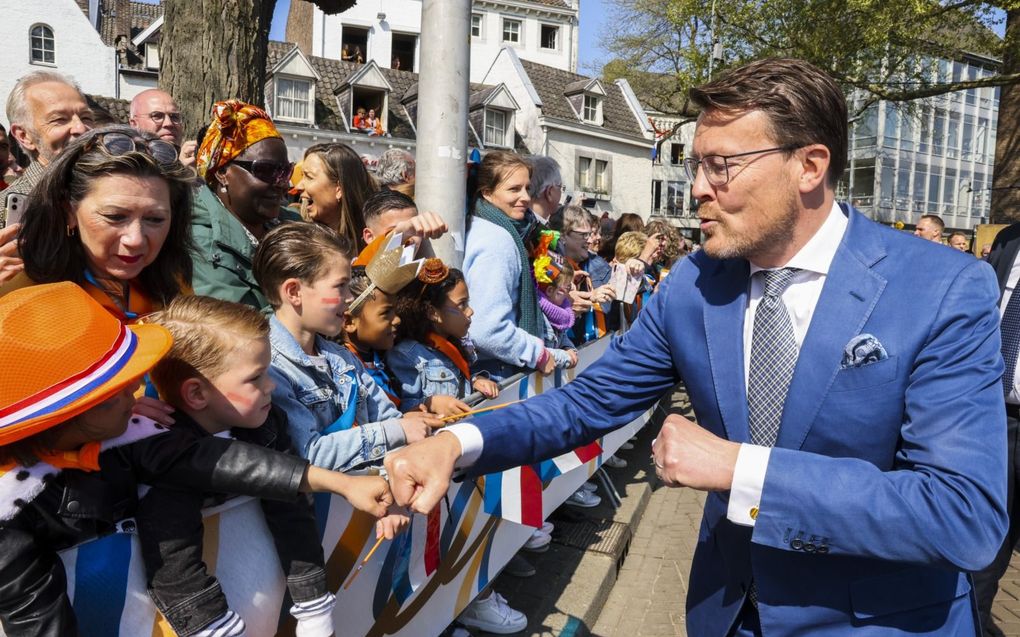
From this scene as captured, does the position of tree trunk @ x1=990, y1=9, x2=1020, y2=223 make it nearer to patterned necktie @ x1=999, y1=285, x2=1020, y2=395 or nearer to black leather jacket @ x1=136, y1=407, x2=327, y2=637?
patterned necktie @ x1=999, y1=285, x2=1020, y2=395

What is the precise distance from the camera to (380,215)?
4.07 m

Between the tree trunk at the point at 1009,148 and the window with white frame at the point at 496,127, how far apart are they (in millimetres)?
22859

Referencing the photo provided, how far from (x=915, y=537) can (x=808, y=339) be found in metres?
0.49

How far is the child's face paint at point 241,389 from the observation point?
7.04 ft

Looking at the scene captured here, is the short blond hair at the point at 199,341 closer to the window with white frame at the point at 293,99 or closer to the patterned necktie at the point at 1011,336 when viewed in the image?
the patterned necktie at the point at 1011,336

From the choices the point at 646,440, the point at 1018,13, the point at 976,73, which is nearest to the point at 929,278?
the point at 646,440

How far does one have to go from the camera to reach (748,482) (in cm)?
171

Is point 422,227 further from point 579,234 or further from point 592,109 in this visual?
point 592,109

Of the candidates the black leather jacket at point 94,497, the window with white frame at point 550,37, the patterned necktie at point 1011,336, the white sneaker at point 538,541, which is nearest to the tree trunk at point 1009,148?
the patterned necktie at point 1011,336

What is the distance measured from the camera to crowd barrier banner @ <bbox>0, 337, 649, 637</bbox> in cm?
179

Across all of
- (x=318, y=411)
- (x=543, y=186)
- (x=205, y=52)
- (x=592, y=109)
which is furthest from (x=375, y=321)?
(x=592, y=109)

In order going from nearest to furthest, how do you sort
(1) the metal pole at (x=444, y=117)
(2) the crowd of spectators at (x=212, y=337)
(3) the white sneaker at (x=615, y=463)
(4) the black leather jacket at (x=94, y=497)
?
(4) the black leather jacket at (x=94, y=497)
(2) the crowd of spectators at (x=212, y=337)
(1) the metal pole at (x=444, y=117)
(3) the white sneaker at (x=615, y=463)

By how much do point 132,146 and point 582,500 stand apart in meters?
4.18

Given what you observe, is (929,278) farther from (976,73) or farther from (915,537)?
(976,73)
